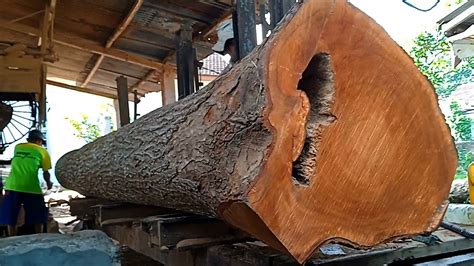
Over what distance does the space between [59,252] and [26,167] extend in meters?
3.41

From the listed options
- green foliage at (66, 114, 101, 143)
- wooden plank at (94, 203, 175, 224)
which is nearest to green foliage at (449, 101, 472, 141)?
wooden plank at (94, 203, 175, 224)

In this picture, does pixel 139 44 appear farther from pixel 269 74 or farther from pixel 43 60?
pixel 269 74

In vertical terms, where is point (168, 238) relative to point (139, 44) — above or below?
below

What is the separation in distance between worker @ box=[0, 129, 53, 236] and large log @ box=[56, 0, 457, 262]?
3.58 meters

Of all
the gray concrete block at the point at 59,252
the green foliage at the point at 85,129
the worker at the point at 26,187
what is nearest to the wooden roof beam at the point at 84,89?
the worker at the point at 26,187

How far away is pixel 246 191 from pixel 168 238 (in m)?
0.96

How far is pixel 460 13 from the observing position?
4305 millimetres

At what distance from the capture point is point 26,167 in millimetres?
5141

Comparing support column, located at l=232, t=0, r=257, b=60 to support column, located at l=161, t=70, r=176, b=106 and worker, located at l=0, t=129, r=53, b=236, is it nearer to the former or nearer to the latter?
worker, located at l=0, t=129, r=53, b=236

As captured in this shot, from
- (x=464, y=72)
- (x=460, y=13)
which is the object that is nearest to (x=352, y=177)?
(x=460, y=13)

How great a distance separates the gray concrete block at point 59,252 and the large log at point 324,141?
16.4 inches

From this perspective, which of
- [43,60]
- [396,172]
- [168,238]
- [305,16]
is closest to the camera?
[305,16]

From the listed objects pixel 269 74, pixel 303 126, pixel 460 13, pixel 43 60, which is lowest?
pixel 303 126

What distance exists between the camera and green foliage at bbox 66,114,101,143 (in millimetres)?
21553
